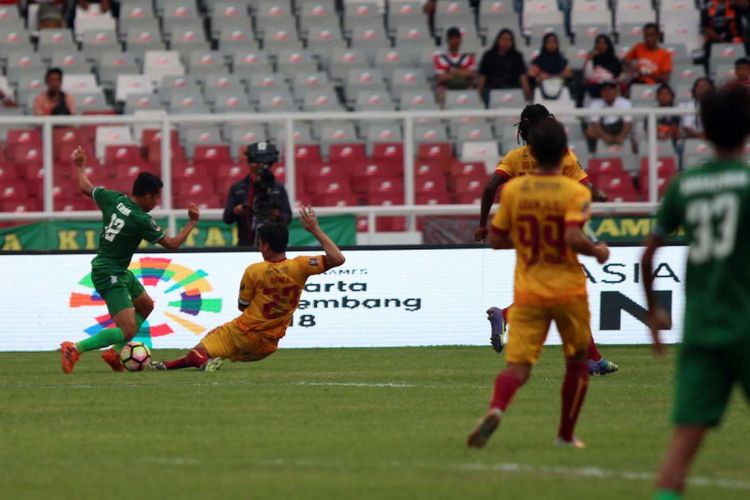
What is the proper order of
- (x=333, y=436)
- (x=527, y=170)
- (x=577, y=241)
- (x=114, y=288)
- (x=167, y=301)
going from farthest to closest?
(x=167, y=301), (x=114, y=288), (x=527, y=170), (x=333, y=436), (x=577, y=241)

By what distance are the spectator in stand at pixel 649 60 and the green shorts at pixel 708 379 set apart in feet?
62.4

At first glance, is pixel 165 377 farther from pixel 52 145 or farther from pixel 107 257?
pixel 52 145

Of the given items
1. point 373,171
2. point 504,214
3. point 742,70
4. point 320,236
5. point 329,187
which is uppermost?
point 742,70

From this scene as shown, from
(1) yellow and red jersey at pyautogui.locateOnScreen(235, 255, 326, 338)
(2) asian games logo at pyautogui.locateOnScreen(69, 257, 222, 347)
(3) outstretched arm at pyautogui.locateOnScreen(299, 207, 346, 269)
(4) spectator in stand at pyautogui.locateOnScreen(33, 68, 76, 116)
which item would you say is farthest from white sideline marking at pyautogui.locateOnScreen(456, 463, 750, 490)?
(4) spectator in stand at pyautogui.locateOnScreen(33, 68, 76, 116)

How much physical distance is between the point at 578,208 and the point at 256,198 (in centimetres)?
1138

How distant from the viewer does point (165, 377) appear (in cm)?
1474

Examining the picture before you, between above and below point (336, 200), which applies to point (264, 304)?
below

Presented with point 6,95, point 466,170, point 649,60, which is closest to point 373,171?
point 466,170

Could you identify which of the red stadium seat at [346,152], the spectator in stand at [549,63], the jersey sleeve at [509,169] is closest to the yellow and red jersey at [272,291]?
the jersey sleeve at [509,169]

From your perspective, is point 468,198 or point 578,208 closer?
point 578,208

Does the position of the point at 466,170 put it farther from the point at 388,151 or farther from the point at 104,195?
the point at 104,195

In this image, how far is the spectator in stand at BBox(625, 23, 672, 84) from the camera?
83.5 ft

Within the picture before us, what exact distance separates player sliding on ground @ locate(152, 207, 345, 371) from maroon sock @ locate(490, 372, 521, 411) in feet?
18.5

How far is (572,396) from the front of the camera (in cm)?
934
